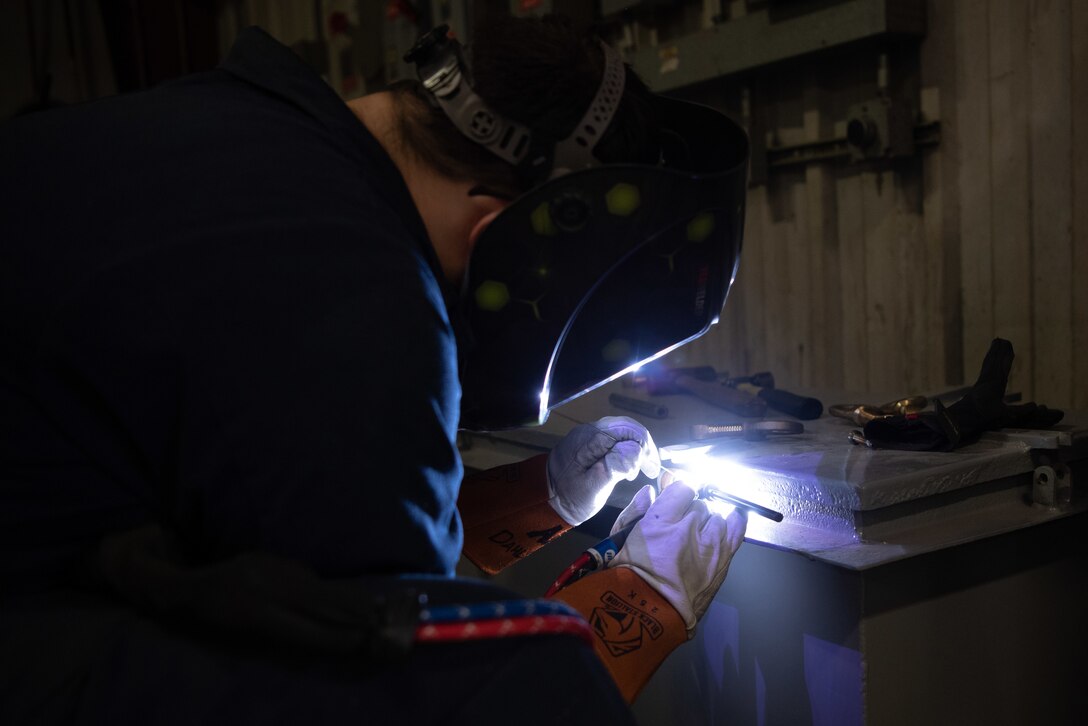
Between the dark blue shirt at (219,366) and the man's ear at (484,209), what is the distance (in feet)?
0.72

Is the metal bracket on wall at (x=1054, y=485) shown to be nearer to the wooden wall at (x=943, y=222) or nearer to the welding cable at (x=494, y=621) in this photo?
the wooden wall at (x=943, y=222)

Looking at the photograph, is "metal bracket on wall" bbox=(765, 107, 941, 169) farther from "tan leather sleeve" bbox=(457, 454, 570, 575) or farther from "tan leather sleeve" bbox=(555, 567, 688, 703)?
"tan leather sleeve" bbox=(555, 567, 688, 703)

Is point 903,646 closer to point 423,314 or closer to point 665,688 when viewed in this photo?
point 665,688

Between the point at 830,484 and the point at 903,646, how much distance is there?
230 mm

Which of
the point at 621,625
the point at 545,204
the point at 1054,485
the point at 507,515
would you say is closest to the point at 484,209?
the point at 545,204

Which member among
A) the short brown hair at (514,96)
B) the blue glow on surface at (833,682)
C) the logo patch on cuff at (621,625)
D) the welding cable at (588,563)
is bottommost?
the blue glow on surface at (833,682)

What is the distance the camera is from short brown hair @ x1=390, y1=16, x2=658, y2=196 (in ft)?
3.01

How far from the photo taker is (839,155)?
9.27 ft

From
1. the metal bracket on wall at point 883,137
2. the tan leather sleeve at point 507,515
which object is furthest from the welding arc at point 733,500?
the metal bracket on wall at point 883,137

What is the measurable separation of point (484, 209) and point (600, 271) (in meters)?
0.15

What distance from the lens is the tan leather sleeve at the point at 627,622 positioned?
3.66ft

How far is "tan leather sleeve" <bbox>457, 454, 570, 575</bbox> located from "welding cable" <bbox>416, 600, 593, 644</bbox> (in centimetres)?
75

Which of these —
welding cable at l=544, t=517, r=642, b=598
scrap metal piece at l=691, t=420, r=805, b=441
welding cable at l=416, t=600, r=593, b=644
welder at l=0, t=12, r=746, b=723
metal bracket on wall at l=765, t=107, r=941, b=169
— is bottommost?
welding cable at l=544, t=517, r=642, b=598

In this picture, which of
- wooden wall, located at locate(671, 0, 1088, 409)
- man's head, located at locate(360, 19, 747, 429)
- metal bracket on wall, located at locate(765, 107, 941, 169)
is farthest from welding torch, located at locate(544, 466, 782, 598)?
metal bracket on wall, located at locate(765, 107, 941, 169)
